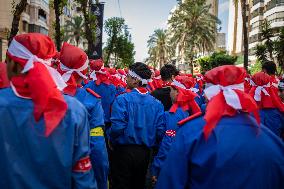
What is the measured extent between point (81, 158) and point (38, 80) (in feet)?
2.00

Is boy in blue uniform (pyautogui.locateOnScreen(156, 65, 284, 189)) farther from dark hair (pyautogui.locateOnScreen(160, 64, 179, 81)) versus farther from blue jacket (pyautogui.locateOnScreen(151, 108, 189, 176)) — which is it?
dark hair (pyautogui.locateOnScreen(160, 64, 179, 81))

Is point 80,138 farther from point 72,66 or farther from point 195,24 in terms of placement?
point 195,24

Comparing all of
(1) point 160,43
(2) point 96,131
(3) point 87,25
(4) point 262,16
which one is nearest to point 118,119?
(2) point 96,131

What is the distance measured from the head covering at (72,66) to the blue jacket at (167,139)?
1294 mm

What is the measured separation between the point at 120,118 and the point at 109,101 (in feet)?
9.92

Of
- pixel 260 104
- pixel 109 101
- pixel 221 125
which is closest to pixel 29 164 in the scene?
pixel 221 125

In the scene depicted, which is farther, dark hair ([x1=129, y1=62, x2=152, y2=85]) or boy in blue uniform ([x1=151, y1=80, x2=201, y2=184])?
dark hair ([x1=129, y1=62, x2=152, y2=85])

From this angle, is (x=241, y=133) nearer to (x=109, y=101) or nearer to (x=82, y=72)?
(x=82, y=72)

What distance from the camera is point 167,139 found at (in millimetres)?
4820

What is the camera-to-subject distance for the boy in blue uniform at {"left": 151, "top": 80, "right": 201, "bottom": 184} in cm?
471

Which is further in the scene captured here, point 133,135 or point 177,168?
point 133,135

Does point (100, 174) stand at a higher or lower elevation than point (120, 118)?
lower

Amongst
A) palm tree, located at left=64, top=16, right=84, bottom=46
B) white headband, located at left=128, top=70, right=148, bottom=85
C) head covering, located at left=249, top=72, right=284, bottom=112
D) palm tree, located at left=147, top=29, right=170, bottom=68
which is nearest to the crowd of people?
white headband, located at left=128, top=70, right=148, bottom=85

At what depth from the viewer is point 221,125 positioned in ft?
8.97
